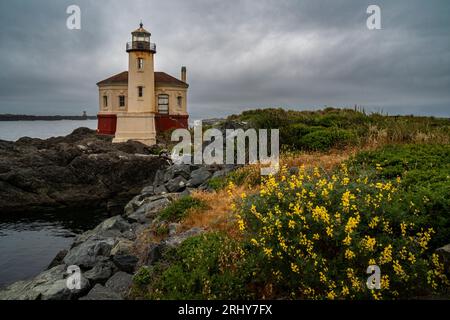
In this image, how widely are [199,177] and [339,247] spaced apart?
11683 mm

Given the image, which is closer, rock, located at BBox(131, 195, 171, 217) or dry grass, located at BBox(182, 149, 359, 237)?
dry grass, located at BBox(182, 149, 359, 237)

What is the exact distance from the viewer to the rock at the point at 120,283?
320 inches

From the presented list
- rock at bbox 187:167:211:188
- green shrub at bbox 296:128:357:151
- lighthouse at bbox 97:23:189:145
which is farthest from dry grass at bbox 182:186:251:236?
lighthouse at bbox 97:23:189:145

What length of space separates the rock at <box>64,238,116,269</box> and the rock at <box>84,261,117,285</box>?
66 cm

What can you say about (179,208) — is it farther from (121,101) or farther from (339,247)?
(121,101)

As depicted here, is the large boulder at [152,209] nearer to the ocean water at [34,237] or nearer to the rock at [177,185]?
the rock at [177,185]

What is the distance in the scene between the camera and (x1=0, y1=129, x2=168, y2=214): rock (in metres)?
26.6

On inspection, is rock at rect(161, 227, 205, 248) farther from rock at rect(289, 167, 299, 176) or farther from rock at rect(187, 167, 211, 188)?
rock at rect(187, 167, 211, 188)

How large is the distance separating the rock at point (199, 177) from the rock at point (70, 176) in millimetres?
11201

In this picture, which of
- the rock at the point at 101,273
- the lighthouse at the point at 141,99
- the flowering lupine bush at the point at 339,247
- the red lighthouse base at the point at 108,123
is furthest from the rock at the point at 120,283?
the red lighthouse base at the point at 108,123

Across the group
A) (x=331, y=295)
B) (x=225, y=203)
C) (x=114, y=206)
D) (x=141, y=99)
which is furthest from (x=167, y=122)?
(x=331, y=295)

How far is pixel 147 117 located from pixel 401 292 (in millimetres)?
42830
